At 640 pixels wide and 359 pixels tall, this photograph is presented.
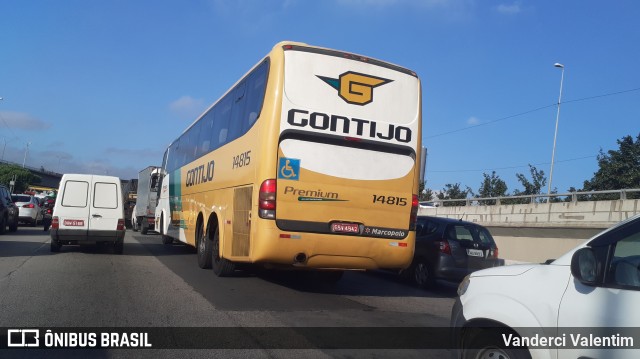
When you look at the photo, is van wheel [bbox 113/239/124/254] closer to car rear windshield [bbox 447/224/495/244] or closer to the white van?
the white van

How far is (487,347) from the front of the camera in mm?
4039

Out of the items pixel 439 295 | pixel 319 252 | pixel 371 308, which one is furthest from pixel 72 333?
pixel 439 295

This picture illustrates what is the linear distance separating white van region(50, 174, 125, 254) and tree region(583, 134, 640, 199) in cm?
2195

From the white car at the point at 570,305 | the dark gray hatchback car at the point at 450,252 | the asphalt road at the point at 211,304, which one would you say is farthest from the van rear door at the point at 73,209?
the white car at the point at 570,305

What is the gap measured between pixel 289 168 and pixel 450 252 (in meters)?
4.97

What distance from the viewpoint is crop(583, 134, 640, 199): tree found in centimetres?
2453

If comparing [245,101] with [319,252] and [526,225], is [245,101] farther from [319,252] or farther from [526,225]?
[526,225]

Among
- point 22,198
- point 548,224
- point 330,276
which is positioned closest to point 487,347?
point 330,276

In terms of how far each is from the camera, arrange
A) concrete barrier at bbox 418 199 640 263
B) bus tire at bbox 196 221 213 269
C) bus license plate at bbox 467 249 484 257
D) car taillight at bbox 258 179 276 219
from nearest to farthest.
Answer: car taillight at bbox 258 179 276 219
bus license plate at bbox 467 249 484 257
bus tire at bbox 196 221 213 269
concrete barrier at bbox 418 199 640 263

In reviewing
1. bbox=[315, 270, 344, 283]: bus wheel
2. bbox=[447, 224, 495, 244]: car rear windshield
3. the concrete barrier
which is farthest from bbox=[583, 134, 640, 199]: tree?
bbox=[315, 270, 344, 283]: bus wheel

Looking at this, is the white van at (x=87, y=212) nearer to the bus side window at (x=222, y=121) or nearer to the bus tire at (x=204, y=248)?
the bus tire at (x=204, y=248)

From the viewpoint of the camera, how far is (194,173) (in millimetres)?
14258

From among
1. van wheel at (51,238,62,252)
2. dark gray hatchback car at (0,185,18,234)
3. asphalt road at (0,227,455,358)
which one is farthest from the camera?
dark gray hatchback car at (0,185,18,234)

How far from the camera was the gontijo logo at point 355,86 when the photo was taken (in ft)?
28.5
